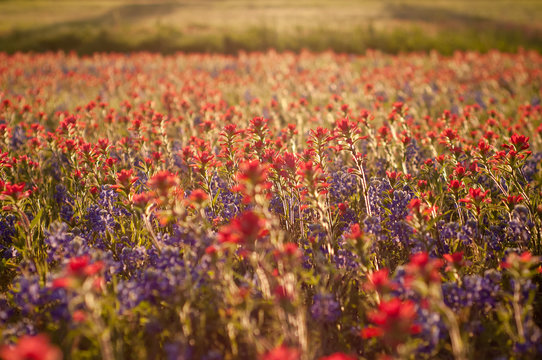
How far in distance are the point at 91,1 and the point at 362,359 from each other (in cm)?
5177

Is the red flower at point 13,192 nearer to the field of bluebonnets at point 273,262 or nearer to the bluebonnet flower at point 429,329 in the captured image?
the field of bluebonnets at point 273,262

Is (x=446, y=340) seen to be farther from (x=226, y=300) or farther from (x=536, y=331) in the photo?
(x=226, y=300)

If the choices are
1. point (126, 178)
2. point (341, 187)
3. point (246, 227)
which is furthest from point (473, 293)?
point (126, 178)

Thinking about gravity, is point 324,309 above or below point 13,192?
below

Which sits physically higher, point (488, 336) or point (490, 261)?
point (490, 261)

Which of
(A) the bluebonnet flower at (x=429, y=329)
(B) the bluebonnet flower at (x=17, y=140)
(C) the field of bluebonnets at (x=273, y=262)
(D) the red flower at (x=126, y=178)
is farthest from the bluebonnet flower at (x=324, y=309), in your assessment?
(B) the bluebonnet flower at (x=17, y=140)

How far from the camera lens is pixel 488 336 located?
8.27 feet

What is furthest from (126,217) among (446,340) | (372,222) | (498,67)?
(498,67)

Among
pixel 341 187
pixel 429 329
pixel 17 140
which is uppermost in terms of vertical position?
pixel 17 140

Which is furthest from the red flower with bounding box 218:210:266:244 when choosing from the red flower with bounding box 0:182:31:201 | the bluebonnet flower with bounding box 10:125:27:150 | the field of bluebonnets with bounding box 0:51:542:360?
the bluebonnet flower with bounding box 10:125:27:150

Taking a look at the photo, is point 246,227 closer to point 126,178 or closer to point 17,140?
point 126,178

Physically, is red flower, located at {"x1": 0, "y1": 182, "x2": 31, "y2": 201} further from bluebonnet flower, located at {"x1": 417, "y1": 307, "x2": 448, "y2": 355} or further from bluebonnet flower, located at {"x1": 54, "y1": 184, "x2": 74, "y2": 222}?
bluebonnet flower, located at {"x1": 417, "y1": 307, "x2": 448, "y2": 355}

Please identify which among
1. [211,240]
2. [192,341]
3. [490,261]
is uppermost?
[211,240]

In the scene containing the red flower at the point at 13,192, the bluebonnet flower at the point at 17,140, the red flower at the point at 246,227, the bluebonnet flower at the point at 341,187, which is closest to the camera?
the red flower at the point at 246,227
